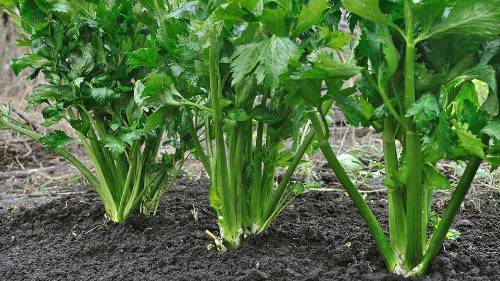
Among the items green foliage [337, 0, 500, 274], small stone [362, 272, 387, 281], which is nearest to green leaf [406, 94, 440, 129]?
green foliage [337, 0, 500, 274]

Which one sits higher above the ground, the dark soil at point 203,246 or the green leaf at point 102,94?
the green leaf at point 102,94

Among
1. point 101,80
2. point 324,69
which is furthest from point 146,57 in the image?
point 324,69

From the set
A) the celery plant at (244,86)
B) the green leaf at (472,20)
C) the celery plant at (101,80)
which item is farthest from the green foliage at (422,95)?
the celery plant at (101,80)

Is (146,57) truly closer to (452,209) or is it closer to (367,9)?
A: (367,9)

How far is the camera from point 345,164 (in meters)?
3.36

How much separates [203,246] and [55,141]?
68 centimetres

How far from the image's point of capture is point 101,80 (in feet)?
7.47

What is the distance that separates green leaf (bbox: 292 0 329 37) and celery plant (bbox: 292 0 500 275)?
0.11 metres

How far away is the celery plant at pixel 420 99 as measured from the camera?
1456 millimetres

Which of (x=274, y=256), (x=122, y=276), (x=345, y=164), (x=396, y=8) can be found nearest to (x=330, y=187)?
(x=345, y=164)

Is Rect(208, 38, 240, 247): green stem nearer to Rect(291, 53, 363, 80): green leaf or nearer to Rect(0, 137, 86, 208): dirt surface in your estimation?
Rect(291, 53, 363, 80): green leaf

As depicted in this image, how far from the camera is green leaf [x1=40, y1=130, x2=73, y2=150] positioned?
7.67ft

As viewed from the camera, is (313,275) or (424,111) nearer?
(424,111)

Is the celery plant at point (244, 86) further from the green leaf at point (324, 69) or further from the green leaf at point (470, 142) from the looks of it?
the green leaf at point (470, 142)
